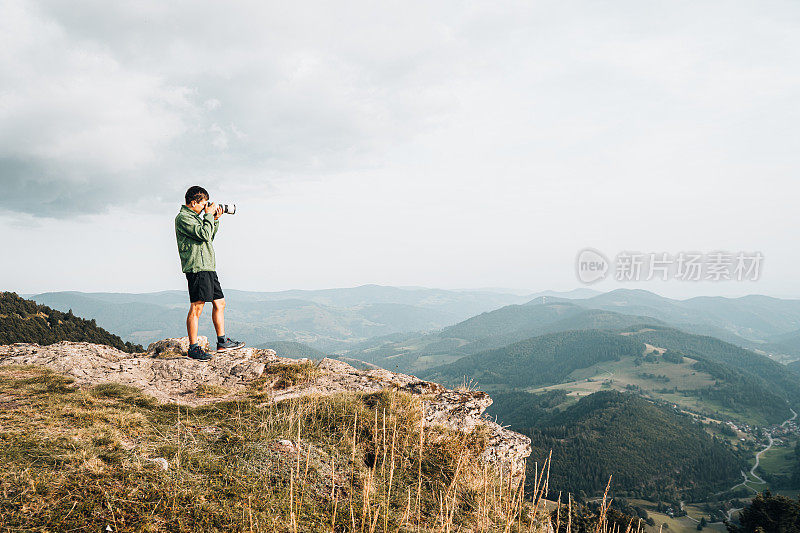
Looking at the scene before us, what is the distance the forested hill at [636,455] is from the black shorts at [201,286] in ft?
522

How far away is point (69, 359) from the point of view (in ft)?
30.7

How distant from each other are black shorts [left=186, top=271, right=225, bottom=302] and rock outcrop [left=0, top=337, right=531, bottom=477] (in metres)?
1.86

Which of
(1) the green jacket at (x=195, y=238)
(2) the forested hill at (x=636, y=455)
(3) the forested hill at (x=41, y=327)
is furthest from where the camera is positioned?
(2) the forested hill at (x=636, y=455)

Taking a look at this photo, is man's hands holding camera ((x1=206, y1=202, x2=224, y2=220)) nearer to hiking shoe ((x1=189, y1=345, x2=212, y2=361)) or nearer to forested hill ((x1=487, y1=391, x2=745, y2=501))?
hiking shoe ((x1=189, y1=345, x2=212, y2=361))

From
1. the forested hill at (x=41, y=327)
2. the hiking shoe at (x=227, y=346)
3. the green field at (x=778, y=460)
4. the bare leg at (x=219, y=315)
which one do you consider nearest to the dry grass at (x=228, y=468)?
the bare leg at (x=219, y=315)

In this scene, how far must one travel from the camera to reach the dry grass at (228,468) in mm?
3719

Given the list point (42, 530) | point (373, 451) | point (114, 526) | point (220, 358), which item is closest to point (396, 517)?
point (373, 451)

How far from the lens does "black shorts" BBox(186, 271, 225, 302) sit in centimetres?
955

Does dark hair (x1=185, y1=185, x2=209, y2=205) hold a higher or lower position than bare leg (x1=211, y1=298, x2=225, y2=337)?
higher

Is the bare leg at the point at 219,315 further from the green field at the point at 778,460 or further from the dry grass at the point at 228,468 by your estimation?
the green field at the point at 778,460

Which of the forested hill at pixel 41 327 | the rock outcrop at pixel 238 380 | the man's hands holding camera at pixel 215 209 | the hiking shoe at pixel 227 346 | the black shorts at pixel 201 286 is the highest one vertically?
the man's hands holding camera at pixel 215 209

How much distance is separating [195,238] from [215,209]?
0.96m

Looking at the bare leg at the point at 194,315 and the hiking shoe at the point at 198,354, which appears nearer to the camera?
the bare leg at the point at 194,315

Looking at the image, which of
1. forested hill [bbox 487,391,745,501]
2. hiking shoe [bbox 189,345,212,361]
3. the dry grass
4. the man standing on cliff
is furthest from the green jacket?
forested hill [bbox 487,391,745,501]
